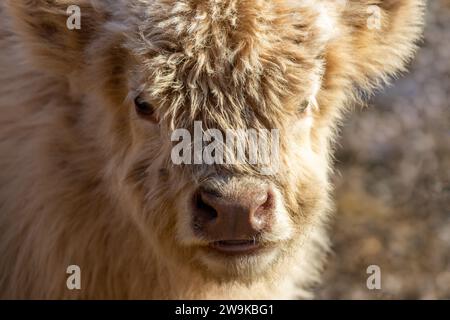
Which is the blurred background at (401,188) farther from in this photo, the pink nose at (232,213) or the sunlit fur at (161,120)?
the pink nose at (232,213)

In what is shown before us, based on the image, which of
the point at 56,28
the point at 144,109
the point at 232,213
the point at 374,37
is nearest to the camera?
the point at 232,213

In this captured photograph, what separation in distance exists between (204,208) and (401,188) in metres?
4.83

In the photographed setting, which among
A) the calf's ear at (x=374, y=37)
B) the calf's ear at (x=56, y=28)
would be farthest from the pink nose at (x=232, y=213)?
the calf's ear at (x=56, y=28)

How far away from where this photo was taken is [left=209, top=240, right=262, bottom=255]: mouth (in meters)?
4.52

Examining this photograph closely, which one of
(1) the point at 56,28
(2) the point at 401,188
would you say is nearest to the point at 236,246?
(1) the point at 56,28

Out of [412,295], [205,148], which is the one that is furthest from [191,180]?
[412,295]

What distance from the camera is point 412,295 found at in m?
8.02

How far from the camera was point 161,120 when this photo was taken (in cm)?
464

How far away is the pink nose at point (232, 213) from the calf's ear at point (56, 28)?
3.95ft

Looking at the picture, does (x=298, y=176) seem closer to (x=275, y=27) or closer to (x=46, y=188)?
(x=275, y=27)

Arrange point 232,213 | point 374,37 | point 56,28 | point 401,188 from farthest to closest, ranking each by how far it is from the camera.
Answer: point 401,188 → point 374,37 → point 56,28 → point 232,213

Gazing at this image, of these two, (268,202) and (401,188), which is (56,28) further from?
(401,188)

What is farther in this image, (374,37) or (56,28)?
(374,37)

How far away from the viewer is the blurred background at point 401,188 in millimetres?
Answer: 8248
